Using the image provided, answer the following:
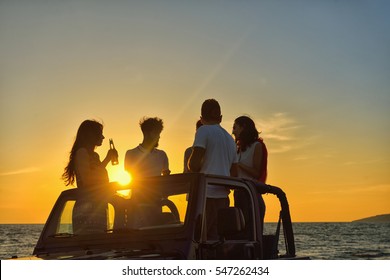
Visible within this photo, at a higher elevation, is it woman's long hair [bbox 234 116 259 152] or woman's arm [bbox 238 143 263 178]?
woman's long hair [bbox 234 116 259 152]

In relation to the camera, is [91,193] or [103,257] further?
[91,193]

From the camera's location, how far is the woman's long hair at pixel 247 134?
6.08 metres

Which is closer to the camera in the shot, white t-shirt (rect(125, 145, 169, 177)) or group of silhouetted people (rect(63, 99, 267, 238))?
group of silhouetted people (rect(63, 99, 267, 238))

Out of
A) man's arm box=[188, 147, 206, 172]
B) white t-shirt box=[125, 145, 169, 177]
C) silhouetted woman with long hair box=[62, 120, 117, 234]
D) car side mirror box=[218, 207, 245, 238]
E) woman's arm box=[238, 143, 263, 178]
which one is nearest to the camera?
car side mirror box=[218, 207, 245, 238]

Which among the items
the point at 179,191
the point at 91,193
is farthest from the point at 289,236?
the point at 91,193

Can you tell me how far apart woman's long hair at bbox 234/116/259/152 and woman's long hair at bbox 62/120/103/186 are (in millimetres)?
1315

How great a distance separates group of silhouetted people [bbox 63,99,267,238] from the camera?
542cm

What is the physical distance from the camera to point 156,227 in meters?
4.51

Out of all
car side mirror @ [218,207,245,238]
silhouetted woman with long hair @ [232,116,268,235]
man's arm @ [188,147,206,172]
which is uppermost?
silhouetted woman with long hair @ [232,116,268,235]

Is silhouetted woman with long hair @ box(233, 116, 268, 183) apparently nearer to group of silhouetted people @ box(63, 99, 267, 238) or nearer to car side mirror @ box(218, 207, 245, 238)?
group of silhouetted people @ box(63, 99, 267, 238)

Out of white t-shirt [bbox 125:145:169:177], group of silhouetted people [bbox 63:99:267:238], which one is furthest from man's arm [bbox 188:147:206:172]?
white t-shirt [bbox 125:145:169:177]
